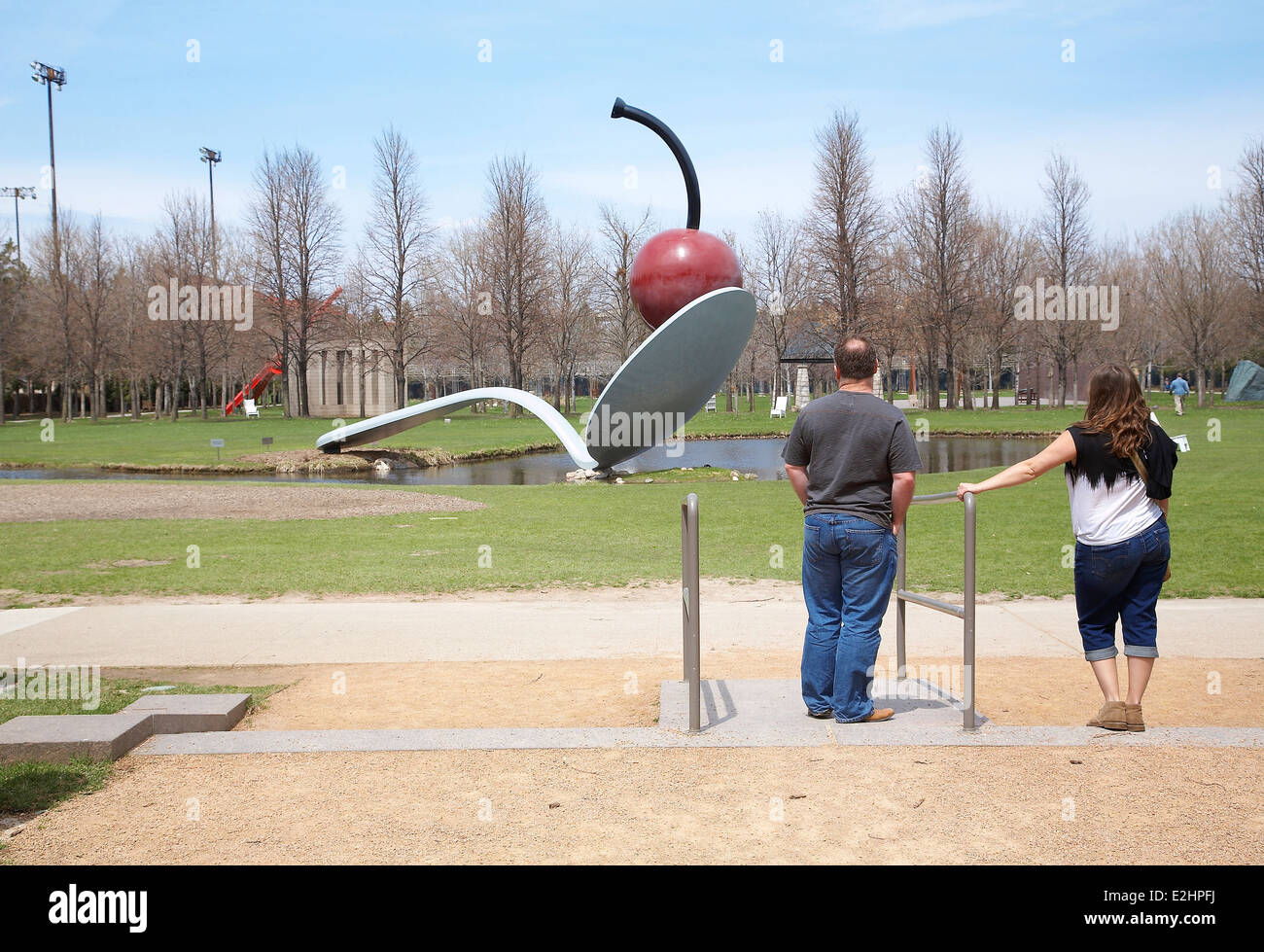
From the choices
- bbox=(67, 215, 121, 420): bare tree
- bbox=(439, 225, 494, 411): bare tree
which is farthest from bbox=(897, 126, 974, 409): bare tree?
bbox=(67, 215, 121, 420): bare tree

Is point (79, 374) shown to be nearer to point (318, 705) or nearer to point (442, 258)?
point (442, 258)

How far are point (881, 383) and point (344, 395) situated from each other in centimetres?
4778

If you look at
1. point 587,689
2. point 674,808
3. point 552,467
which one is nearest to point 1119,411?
point 674,808

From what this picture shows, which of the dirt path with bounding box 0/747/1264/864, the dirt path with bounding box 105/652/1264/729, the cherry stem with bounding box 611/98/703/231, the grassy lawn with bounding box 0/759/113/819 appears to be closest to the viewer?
the dirt path with bounding box 0/747/1264/864

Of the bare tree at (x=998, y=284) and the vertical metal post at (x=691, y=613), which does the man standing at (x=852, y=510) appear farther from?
the bare tree at (x=998, y=284)

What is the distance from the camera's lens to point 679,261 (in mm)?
15742

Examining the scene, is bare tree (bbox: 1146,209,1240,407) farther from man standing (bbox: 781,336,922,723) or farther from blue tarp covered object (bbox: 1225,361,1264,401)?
man standing (bbox: 781,336,922,723)

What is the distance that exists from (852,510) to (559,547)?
310 inches

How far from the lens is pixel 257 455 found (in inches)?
1264

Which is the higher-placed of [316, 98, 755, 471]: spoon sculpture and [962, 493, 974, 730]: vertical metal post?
[316, 98, 755, 471]: spoon sculpture

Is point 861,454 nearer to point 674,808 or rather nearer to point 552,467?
point 674,808

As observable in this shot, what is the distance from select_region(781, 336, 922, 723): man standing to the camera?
513 centimetres

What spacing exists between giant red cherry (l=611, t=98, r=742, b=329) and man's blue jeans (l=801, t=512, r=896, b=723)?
1105 centimetres
